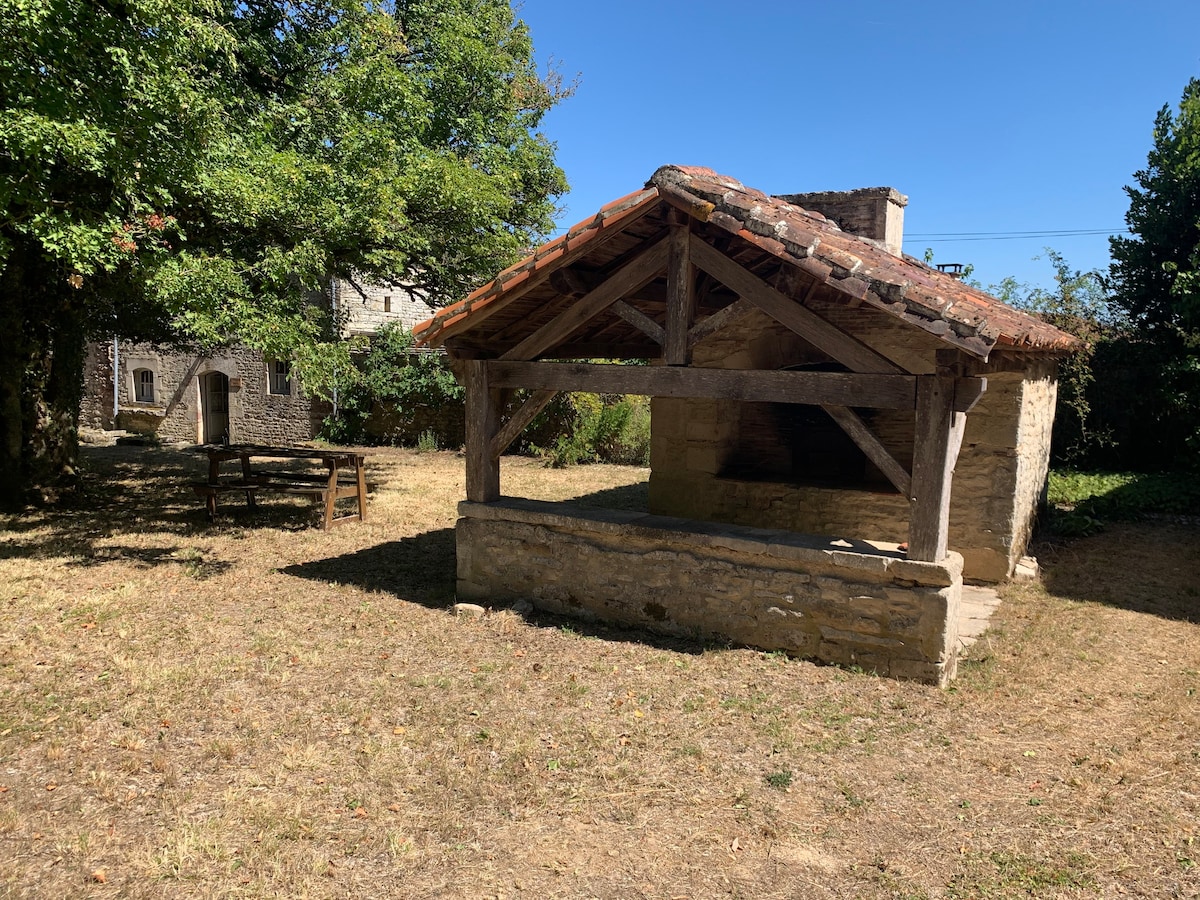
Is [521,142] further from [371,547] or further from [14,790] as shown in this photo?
[14,790]

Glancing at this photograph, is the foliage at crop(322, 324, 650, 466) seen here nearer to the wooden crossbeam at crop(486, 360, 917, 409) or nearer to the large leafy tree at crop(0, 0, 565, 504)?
the large leafy tree at crop(0, 0, 565, 504)

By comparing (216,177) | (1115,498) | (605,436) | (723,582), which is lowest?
(723,582)

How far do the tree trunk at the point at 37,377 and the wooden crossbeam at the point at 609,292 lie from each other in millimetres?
6975

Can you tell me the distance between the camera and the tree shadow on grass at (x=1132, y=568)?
281 inches

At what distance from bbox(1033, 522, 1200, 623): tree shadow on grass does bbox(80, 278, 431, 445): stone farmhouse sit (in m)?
15.2

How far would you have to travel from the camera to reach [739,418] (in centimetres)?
872

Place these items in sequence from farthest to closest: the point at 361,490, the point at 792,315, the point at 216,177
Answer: the point at 361,490 < the point at 216,177 < the point at 792,315

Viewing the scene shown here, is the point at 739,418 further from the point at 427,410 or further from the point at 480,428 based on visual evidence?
the point at 427,410

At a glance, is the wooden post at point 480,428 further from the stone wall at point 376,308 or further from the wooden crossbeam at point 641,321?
the stone wall at point 376,308

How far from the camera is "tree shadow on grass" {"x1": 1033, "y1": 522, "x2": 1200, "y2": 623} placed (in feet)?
23.4

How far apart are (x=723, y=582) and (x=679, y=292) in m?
2.19

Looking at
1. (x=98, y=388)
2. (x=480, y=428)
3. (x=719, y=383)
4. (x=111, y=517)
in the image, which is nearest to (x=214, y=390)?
(x=98, y=388)

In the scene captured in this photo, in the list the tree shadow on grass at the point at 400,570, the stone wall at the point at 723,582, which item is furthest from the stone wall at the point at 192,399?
the stone wall at the point at 723,582

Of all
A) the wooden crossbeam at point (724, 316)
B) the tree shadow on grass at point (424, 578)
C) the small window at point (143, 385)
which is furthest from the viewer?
the small window at point (143, 385)
